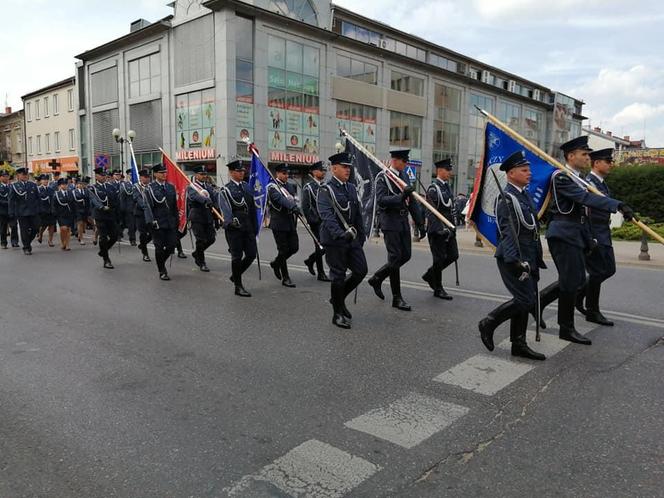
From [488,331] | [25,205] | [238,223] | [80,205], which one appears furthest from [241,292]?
[80,205]

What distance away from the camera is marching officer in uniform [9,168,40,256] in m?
13.9

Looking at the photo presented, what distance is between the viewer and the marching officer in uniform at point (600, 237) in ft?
19.2

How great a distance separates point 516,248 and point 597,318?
6.87 feet

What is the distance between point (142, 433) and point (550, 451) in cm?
250

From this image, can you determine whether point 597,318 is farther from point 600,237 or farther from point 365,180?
point 365,180

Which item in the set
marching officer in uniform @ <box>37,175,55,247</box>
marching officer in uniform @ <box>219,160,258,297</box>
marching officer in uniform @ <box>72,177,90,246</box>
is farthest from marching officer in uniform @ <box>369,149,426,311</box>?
marching officer in uniform @ <box>37,175,55,247</box>

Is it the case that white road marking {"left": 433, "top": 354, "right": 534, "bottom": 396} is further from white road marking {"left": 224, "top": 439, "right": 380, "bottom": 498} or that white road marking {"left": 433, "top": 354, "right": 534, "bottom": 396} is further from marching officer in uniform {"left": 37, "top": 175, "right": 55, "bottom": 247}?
marching officer in uniform {"left": 37, "top": 175, "right": 55, "bottom": 247}

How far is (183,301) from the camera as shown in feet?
24.7

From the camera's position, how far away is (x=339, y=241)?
620cm

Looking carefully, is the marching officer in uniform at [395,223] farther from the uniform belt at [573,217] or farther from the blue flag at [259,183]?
the blue flag at [259,183]

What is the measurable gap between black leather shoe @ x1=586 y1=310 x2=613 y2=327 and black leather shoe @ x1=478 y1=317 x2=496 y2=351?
179 cm

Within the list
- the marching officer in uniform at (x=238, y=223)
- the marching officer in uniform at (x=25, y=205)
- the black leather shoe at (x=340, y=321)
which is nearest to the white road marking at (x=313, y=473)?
the black leather shoe at (x=340, y=321)

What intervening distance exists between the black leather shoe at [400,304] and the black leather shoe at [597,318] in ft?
6.77

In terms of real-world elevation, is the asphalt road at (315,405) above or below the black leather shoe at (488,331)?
below
